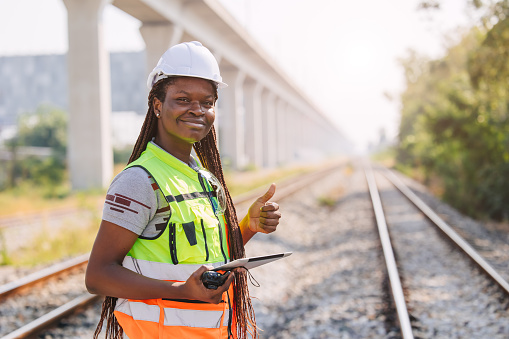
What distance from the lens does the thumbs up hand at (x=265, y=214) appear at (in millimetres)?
2062

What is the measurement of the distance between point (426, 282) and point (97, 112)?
13489mm

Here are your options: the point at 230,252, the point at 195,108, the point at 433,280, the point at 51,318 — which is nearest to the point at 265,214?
the point at 230,252

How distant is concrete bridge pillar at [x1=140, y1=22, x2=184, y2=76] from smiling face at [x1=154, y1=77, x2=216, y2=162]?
1890 cm

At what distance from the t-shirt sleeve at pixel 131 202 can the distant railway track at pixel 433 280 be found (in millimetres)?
3718

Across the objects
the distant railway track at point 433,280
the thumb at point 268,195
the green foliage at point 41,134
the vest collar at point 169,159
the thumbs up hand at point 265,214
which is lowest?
the distant railway track at point 433,280

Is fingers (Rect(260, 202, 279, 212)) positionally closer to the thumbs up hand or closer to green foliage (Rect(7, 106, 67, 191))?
the thumbs up hand

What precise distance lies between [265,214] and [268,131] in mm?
43411

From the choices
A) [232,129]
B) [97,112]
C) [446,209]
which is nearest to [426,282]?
[446,209]

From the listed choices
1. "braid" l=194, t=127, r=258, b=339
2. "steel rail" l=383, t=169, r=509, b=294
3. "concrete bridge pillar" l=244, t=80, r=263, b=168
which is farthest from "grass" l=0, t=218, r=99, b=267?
"concrete bridge pillar" l=244, t=80, r=263, b=168

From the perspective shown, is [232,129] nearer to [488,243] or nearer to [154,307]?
[488,243]

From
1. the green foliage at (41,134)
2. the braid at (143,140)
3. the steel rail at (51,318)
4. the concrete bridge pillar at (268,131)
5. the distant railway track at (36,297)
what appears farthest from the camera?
the concrete bridge pillar at (268,131)

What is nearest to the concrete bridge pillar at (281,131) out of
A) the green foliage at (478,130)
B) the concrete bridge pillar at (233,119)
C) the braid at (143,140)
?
the concrete bridge pillar at (233,119)

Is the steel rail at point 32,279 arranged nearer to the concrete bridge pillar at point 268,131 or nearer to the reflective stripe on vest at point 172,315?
the reflective stripe on vest at point 172,315

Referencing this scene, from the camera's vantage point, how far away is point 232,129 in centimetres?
3422
